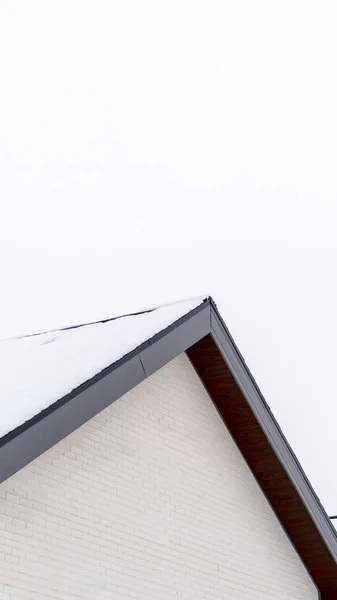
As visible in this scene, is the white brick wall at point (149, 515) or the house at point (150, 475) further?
the white brick wall at point (149, 515)

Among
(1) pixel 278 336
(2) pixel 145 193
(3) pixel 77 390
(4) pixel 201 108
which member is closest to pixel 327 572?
(3) pixel 77 390

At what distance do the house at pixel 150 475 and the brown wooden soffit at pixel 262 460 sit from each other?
1 centimetres

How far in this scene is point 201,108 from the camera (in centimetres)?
8288

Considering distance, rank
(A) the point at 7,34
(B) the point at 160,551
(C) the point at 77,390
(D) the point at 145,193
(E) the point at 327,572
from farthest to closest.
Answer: (A) the point at 7,34 < (D) the point at 145,193 < (E) the point at 327,572 < (B) the point at 160,551 < (C) the point at 77,390

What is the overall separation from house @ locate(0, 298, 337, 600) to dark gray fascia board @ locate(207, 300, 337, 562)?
0.01 metres

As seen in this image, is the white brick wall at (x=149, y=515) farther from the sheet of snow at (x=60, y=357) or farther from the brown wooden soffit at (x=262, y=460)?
the sheet of snow at (x=60, y=357)

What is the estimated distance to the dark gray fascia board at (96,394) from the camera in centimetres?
629

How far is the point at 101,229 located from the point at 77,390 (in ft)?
209

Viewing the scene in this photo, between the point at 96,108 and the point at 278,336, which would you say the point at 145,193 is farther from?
the point at 278,336

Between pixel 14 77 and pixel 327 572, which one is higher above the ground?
pixel 14 77

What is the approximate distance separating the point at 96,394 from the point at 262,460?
3103mm

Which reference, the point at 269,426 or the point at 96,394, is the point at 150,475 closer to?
the point at 269,426

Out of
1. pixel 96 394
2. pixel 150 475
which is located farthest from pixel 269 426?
pixel 96 394

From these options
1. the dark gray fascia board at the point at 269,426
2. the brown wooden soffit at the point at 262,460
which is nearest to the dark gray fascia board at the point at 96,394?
the dark gray fascia board at the point at 269,426
